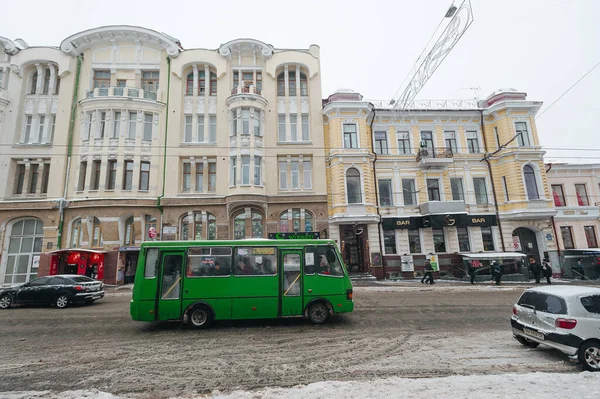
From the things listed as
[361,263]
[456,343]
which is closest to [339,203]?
[361,263]

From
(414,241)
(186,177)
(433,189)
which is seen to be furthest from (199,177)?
(433,189)

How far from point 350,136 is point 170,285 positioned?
19.4 m

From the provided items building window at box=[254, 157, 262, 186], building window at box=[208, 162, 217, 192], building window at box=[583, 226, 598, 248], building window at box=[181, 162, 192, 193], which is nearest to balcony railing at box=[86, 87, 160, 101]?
building window at box=[181, 162, 192, 193]

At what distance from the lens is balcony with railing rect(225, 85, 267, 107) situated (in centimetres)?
2409

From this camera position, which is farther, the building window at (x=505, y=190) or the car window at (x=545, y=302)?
the building window at (x=505, y=190)

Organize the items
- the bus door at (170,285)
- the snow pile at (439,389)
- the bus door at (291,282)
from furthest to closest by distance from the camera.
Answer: the bus door at (291,282), the bus door at (170,285), the snow pile at (439,389)

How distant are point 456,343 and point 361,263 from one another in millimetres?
16241

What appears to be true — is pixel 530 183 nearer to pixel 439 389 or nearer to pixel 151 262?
pixel 439 389

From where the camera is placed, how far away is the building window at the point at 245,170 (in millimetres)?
23541

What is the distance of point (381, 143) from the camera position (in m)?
26.0

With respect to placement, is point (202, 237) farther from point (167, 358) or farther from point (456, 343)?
point (456, 343)

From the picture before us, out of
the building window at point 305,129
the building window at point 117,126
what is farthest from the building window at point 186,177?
the building window at point 305,129

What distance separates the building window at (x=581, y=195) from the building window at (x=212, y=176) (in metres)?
32.8

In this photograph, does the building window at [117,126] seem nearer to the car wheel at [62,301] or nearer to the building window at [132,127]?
the building window at [132,127]
